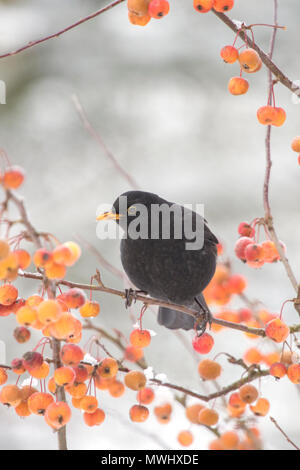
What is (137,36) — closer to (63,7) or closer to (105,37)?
(105,37)

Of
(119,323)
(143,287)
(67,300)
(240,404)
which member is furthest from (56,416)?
(119,323)

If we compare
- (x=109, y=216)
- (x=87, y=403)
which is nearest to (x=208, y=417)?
(x=87, y=403)

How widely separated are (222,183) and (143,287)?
418cm

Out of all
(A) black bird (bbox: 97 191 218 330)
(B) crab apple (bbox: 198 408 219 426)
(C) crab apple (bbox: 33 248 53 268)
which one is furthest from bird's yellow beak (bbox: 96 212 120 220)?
(C) crab apple (bbox: 33 248 53 268)

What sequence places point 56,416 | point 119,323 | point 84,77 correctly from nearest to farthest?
point 56,416
point 119,323
point 84,77

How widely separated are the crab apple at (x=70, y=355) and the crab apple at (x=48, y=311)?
0.65 feet

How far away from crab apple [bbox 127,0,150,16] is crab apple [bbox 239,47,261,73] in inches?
13.2

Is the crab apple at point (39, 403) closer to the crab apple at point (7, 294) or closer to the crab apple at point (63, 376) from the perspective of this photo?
the crab apple at point (63, 376)

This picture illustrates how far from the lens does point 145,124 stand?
767 centimetres

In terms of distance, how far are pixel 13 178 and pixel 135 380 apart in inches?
36.6

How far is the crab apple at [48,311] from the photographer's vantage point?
146cm

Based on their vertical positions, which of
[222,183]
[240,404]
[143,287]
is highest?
[222,183]

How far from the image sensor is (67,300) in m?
1.70

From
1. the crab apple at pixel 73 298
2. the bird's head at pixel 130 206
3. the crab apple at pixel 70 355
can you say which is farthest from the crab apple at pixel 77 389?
the bird's head at pixel 130 206
